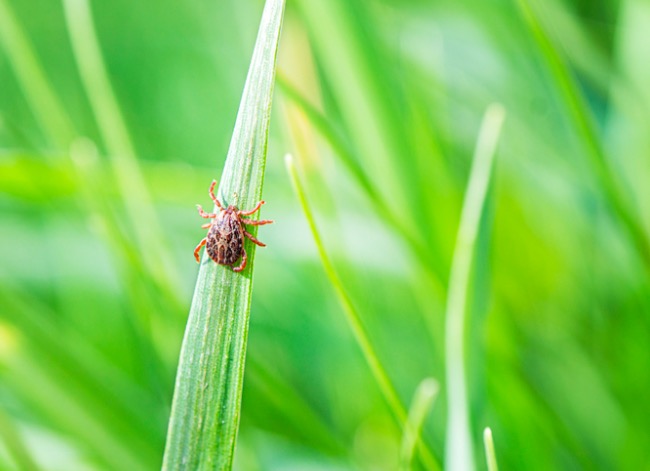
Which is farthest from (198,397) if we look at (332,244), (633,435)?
(633,435)

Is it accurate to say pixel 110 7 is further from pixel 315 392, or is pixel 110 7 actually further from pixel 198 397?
pixel 198 397

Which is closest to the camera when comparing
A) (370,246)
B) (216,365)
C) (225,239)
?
(216,365)

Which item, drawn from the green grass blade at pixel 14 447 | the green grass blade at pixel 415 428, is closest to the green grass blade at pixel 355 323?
the green grass blade at pixel 415 428

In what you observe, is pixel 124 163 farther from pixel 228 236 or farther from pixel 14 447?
pixel 14 447

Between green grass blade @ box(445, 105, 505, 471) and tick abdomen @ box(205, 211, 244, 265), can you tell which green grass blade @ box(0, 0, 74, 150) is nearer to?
tick abdomen @ box(205, 211, 244, 265)

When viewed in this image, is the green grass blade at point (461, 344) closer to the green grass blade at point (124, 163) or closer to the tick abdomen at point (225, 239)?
the tick abdomen at point (225, 239)

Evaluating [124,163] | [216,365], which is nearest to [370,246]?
[124,163]
